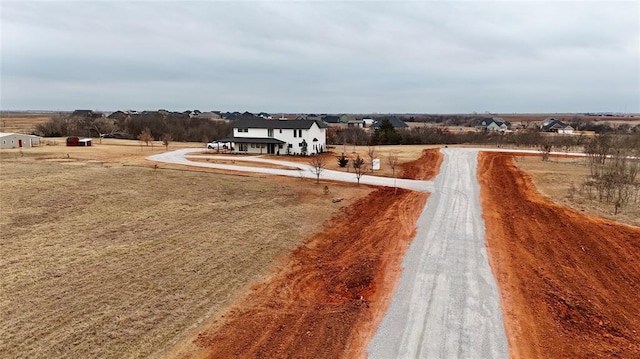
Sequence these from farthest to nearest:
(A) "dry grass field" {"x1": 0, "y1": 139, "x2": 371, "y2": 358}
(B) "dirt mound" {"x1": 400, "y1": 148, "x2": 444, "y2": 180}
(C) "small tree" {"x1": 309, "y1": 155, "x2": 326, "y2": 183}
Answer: (B) "dirt mound" {"x1": 400, "y1": 148, "x2": 444, "y2": 180}
(C) "small tree" {"x1": 309, "y1": 155, "x2": 326, "y2": 183}
(A) "dry grass field" {"x1": 0, "y1": 139, "x2": 371, "y2": 358}

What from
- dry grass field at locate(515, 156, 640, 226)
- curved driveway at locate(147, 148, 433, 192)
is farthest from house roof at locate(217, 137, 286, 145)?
dry grass field at locate(515, 156, 640, 226)

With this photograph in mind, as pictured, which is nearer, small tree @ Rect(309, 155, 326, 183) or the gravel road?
the gravel road

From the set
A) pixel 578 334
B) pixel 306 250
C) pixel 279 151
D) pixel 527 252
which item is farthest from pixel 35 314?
pixel 279 151

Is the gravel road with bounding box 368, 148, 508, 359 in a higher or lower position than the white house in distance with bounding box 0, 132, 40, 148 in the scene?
lower

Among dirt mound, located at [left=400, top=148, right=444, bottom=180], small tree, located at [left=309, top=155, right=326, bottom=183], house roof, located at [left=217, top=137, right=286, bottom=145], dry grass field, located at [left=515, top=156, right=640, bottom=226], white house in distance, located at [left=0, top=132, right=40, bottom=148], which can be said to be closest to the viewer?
dry grass field, located at [left=515, top=156, right=640, bottom=226]

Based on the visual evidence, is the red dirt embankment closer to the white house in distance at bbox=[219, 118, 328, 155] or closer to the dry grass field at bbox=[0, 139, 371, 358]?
the dry grass field at bbox=[0, 139, 371, 358]
